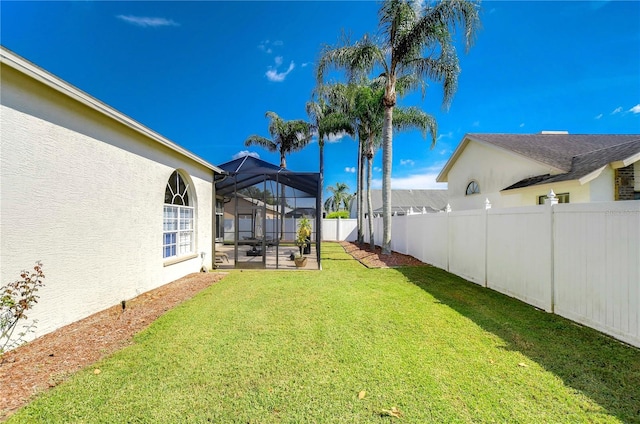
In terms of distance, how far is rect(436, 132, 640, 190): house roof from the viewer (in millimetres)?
8297

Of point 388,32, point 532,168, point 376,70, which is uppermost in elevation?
point 388,32

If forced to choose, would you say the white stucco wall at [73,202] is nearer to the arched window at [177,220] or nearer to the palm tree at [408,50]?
the arched window at [177,220]

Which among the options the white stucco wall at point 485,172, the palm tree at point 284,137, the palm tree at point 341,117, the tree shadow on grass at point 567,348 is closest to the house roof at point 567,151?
the white stucco wall at point 485,172

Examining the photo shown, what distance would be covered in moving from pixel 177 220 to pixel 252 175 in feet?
10.8

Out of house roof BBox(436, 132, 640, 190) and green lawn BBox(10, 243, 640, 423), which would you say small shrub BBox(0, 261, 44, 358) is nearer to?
green lawn BBox(10, 243, 640, 423)

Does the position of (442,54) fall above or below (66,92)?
above

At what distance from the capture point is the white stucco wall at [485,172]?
1141 cm

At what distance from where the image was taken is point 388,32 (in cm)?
1113

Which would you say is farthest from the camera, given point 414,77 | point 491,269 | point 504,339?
point 414,77

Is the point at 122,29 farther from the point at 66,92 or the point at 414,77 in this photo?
the point at 414,77

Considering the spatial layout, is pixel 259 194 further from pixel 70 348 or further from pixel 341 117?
pixel 341 117

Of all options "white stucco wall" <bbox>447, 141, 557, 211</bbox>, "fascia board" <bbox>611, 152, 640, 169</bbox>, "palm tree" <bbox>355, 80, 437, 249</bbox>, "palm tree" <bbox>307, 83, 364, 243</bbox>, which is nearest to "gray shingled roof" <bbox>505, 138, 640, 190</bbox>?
"fascia board" <bbox>611, 152, 640, 169</bbox>

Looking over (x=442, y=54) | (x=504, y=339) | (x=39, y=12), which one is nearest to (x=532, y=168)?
(x=442, y=54)

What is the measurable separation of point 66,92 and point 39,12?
412cm
